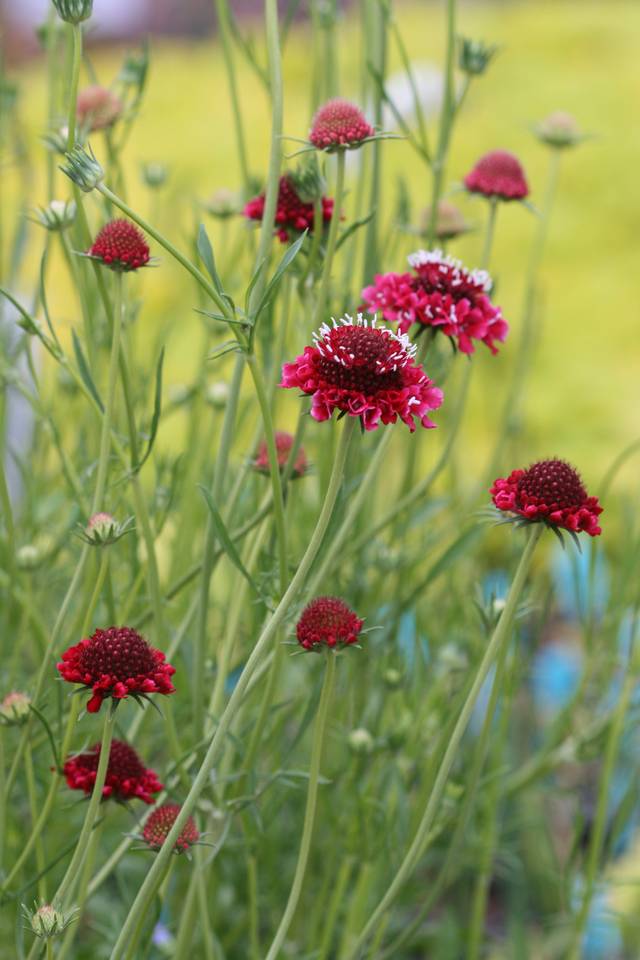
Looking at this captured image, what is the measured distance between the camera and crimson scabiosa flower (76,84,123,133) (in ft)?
2.52

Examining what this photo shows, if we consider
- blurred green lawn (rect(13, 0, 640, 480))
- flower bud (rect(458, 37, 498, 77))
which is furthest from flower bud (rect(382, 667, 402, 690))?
blurred green lawn (rect(13, 0, 640, 480))

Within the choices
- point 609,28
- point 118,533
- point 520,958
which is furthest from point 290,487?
point 609,28

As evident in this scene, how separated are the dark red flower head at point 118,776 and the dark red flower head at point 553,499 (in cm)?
22

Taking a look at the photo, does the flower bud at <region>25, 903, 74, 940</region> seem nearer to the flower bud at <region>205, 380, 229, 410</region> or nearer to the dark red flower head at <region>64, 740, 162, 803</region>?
the dark red flower head at <region>64, 740, 162, 803</region>

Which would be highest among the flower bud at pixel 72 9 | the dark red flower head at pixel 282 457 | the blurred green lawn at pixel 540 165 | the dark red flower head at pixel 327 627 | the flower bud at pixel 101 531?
the blurred green lawn at pixel 540 165

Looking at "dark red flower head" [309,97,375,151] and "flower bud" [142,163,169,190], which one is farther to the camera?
Answer: "flower bud" [142,163,169,190]

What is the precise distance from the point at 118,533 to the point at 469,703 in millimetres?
188

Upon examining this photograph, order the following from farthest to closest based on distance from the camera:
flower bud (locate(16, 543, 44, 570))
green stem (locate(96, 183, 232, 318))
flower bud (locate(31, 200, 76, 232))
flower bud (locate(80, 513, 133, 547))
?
flower bud (locate(16, 543, 44, 570)) < flower bud (locate(31, 200, 76, 232)) < flower bud (locate(80, 513, 133, 547)) < green stem (locate(96, 183, 232, 318))

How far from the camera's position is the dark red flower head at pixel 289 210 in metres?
0.65

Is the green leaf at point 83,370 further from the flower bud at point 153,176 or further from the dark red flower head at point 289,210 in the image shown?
the flower bud at point 153,176

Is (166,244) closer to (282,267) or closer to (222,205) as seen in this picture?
(282,267)

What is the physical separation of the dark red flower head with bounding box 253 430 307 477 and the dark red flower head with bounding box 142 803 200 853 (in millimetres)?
203

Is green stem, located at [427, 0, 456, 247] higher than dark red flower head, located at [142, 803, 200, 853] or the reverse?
higher

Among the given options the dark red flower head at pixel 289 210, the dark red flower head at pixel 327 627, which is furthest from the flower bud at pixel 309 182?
the dark red flower head at pixel 327 627
